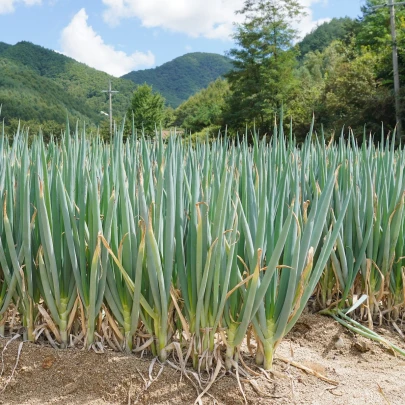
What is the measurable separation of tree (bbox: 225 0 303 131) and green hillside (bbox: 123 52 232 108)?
248ft

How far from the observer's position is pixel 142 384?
1.13 m

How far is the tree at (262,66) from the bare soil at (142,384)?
839 inches

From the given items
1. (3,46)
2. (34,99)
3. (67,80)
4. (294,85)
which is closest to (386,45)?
(294,85)

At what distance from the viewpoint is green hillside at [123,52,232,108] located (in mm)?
107188

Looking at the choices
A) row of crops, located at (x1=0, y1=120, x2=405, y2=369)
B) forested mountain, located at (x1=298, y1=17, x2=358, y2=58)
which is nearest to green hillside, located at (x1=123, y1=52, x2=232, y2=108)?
forested mountain, located at (x1=298, y1=17, x2=358, y2=58)

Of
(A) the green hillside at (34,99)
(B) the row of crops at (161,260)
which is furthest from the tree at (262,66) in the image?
(A) the green hillside at (34,99)

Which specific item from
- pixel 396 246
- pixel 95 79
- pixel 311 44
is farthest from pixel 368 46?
pixel 95 79

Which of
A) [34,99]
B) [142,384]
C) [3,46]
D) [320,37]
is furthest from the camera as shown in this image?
[3,46]

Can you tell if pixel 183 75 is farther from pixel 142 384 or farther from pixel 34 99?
pixel 142 384

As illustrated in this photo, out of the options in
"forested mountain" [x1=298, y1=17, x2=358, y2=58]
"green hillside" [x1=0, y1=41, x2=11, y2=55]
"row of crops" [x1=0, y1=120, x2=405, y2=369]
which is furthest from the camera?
"green hillside" [x1=0, y1=41, x2=11, y2=55]

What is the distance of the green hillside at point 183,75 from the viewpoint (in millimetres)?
107188

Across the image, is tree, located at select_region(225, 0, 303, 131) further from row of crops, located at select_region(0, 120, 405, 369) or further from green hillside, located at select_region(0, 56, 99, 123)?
green hillside, located at select_region(0, 56, 99, 123)

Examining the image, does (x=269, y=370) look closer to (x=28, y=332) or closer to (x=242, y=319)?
(x=242, y=319)

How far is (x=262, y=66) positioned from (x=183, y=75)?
315 ft
